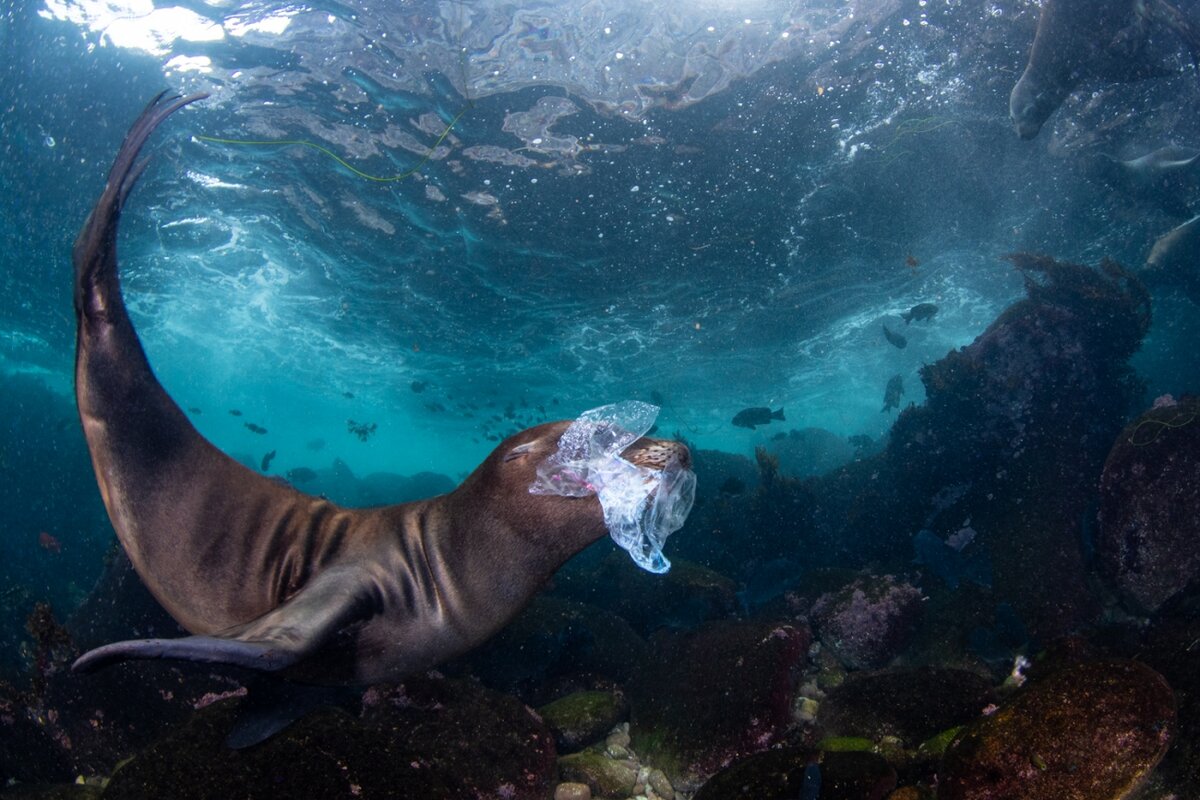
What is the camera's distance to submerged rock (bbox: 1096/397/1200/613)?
6398 mm

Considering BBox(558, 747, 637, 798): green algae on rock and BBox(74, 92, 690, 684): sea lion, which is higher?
BBox(74, 92, 690, 684): sea lion

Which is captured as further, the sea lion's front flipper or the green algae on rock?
the green algae on rock

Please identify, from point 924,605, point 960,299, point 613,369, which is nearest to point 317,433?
point 613,369

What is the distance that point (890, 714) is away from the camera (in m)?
4.35

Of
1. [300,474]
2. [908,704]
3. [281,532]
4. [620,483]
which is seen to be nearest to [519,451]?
[620,483]

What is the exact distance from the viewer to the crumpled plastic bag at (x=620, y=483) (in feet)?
8.73

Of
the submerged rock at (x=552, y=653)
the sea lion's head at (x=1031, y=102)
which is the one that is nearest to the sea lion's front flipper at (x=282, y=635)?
the submerged rock at (x=552, y=653)

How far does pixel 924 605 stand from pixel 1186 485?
10.9ft

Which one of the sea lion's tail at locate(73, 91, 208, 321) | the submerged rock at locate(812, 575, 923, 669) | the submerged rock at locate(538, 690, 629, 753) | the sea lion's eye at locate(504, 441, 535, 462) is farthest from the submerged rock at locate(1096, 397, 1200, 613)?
the sea lion's tail at locate(73, 91, 208, 321)

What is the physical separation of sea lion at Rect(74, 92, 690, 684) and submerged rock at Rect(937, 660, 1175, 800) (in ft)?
8.16

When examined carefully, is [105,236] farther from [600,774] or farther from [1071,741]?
[1071,741]

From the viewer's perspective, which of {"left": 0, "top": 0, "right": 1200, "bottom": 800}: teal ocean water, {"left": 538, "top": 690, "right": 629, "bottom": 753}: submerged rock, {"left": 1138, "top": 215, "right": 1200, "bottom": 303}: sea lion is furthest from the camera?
{"left": 1138, "top": 215, "right": 1200, "bottom": 303}: sea lion

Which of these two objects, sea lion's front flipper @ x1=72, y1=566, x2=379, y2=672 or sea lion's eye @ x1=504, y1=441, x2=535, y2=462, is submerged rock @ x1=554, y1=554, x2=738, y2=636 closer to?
sea lion's eye @ x1=504, y1=441, x2=535, y2=462

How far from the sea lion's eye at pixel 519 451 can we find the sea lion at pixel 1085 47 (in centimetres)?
983
